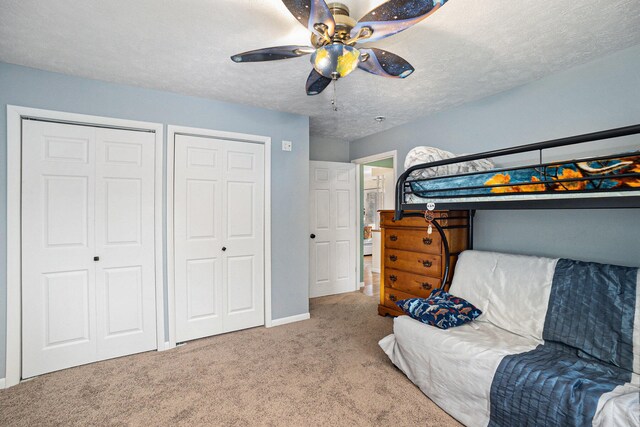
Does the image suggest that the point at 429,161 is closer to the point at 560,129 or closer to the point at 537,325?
the point at 560,129

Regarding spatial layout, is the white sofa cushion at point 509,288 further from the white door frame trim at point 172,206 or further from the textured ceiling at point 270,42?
the white door frame trim at point 172,206

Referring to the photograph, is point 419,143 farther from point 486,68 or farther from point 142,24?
point 142,24

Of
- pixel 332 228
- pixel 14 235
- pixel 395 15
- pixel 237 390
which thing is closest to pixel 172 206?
pixel 14 235

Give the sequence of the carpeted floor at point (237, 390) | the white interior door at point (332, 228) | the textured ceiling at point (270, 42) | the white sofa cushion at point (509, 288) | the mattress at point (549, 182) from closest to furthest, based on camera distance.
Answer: the mattress at point (549, 182) < the textured ceiling at point (270, 42) < the carpeted floor at point (237, 390) < the white sofa cushion at point (509, 288) < the white interior door at point (332, 228)

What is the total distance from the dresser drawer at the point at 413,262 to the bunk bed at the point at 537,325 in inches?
18.8

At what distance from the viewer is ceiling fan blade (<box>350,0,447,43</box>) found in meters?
1.25

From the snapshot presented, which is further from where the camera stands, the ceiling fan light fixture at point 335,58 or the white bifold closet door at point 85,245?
the white bifold closet door at point 85,245

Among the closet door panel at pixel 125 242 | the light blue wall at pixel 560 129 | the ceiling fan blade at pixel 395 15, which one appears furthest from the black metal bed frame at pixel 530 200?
the closet door panel at pixel 125 242

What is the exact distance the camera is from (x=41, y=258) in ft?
7.86

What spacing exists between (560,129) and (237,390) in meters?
3.16

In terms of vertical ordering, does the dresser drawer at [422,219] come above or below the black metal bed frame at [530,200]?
below

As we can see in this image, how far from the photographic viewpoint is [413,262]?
3182 mm

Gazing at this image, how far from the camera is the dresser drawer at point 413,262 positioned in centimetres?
295

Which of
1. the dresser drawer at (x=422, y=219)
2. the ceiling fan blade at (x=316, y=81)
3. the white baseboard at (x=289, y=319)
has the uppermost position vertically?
the ceiling fan blade at (x=316, y=81)
